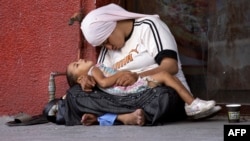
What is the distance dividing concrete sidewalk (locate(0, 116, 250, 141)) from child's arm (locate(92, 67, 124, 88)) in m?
0.34

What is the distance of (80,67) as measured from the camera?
19.7 ft

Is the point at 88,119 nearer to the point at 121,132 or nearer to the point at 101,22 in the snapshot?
the point at 121,132

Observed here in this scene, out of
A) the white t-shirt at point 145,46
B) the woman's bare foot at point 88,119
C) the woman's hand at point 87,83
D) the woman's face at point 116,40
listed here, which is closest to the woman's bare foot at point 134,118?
the woman's bare foot at point 88,119

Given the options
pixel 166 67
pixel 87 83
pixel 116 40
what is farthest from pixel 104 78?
pixel 166 67

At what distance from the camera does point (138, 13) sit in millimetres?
6648

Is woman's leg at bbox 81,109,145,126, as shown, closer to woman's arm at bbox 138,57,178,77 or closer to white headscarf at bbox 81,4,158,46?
woman's arm at bbox 138,57,178,77

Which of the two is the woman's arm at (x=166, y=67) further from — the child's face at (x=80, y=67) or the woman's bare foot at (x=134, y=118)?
the child's face at (x=80, y=67)

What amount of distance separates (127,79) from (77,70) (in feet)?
1.65

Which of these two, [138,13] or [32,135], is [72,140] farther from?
[138,13]

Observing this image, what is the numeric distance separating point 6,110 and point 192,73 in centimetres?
174

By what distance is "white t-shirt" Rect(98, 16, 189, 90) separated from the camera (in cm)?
591

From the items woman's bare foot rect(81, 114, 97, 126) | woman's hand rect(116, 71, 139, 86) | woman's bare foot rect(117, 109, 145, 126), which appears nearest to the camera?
woman's bare foot rect(117, 109, 145, 126)

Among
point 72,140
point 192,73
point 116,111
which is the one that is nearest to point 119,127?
point 116,111

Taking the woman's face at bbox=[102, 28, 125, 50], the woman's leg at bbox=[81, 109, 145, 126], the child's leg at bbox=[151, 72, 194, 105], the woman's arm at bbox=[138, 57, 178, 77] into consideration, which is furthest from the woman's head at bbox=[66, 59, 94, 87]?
the child's leg at bbox=[151, 72, 194, 105]
